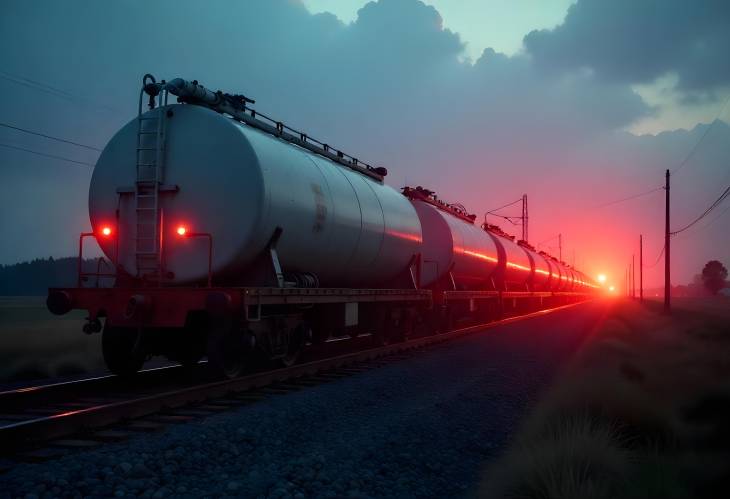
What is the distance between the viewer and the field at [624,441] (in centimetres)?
448

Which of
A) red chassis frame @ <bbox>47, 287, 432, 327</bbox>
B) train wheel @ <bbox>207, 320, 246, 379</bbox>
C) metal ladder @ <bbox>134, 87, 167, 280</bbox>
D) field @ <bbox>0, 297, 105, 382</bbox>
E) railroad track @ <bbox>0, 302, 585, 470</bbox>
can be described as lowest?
field @ <bbox>0, 297, 105, 382</bbox>

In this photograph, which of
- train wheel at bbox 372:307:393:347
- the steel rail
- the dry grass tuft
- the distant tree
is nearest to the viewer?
the dry grass tuft

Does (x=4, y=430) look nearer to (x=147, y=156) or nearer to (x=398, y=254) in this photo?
(x=147, y=156)

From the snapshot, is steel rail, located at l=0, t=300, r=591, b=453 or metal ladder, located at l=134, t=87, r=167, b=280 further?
metal ladder, located at l=134, t=87, r=167, b=280

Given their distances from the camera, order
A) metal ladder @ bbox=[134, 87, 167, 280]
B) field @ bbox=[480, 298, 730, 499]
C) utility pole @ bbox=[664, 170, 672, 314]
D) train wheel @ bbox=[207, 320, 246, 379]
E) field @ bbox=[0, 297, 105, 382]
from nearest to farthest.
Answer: field @ bbox=[480, 298, 730, 499] < train wheel @ bbox=[207, 320, 246, 379] < metal ladder @ bbox=[134, 87, 167, 280] < field @ bbox=[0, 297, 105, 382] < utility pole @ bbox=[664, 170, 672, 314]

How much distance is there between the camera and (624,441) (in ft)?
19.8

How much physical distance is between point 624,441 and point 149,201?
24.6 ft

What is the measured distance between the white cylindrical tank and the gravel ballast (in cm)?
237

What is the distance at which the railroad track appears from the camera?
6059 mm

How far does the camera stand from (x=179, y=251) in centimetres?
977

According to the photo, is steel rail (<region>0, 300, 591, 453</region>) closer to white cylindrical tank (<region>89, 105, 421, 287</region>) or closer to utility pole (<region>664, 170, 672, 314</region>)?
white cylindrical tank (<region>89, 105, 421, 287</region>)

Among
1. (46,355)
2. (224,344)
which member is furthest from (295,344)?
(46,355)

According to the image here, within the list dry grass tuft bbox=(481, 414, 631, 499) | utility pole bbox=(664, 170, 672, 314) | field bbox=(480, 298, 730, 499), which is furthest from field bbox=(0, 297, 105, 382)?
utility pole bbox=(664, 170, 672, 314)

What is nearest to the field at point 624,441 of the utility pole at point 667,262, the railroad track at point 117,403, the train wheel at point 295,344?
the railroad track at point 117,403
